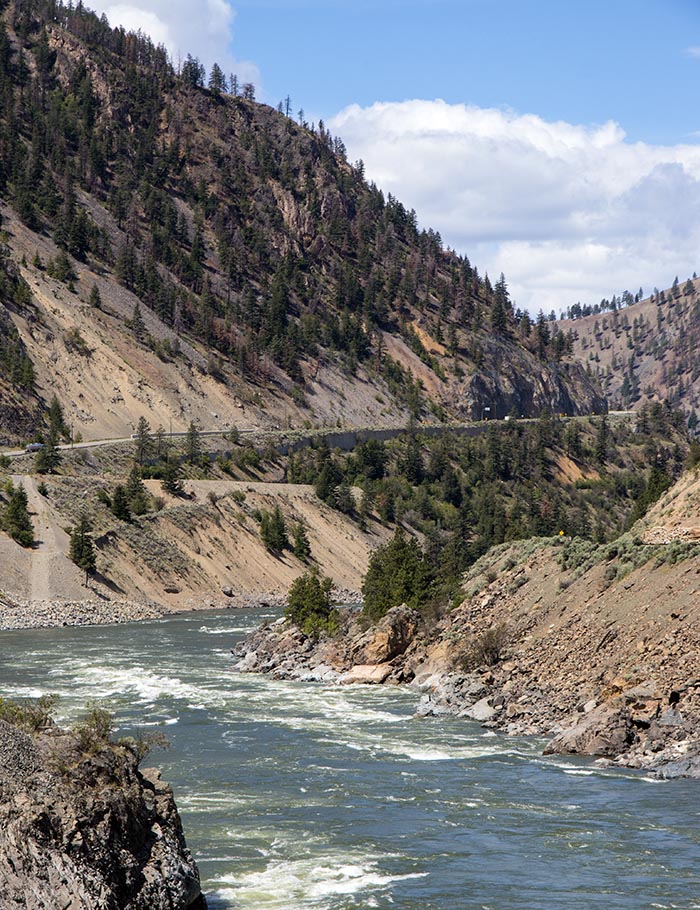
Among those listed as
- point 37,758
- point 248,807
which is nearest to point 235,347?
point 248,807

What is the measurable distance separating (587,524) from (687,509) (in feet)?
235

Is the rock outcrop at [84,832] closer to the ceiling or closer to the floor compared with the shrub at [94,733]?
closer to the floor

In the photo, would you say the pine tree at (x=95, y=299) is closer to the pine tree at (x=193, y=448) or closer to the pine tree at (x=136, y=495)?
the pine tree at (x=193, y=448)

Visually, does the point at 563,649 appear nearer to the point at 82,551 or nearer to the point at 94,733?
the point at 94,733

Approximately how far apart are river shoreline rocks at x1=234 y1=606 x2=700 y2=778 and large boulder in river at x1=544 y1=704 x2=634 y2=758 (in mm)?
36

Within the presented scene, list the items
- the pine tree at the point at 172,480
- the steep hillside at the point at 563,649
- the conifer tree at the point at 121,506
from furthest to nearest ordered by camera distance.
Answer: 1. the pine tree at the point at 172,480
2. the conifer tree at the point at 121,506
3. the steep hillside at the point at 563,649

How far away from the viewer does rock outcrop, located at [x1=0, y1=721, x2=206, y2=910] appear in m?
23.6

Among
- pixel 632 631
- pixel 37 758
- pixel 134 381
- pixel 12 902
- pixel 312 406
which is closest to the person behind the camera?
pixel 12 902

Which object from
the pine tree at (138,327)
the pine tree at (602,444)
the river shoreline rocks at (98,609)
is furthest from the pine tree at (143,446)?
the pine tree at (602,444)

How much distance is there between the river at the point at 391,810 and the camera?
3058 centimetres

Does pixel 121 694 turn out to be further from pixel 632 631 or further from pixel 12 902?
pixel 12 902

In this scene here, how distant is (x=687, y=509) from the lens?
77188 millimetres

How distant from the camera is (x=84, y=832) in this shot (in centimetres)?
2478

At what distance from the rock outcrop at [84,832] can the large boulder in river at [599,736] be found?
2103cm
